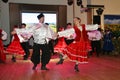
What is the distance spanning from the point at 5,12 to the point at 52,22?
6.82ft

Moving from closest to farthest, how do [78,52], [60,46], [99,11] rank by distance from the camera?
[78,52]
[60,46]
[99,11]

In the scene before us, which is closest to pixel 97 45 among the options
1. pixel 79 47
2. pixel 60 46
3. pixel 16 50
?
pixel 60 46

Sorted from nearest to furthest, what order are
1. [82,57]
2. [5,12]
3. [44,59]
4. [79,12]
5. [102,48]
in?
[82,57] < [44,59] < [102,48] < [5,12] < [79,12]

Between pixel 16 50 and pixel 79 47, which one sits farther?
pixel 16 50

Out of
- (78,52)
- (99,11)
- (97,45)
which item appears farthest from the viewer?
(99,11)

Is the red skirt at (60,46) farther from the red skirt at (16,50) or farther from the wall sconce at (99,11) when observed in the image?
the wall sconce at (99,11)

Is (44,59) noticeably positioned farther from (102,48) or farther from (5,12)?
(5,12)

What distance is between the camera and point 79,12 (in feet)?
40.4

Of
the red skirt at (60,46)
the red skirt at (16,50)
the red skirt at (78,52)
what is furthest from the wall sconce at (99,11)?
the red skirt at (78,52)

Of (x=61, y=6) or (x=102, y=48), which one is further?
(x=61, y=6)

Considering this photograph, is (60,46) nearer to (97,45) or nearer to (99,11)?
(97,45)

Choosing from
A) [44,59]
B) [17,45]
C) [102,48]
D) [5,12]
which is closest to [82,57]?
[44,59]

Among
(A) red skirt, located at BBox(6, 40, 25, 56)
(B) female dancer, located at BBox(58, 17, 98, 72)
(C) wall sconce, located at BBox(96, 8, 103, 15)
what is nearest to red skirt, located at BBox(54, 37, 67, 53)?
(A) red skirt, located at BBox(6, 40, 25, 56)

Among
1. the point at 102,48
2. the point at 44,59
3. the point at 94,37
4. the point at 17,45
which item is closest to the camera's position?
the point at 44,59
